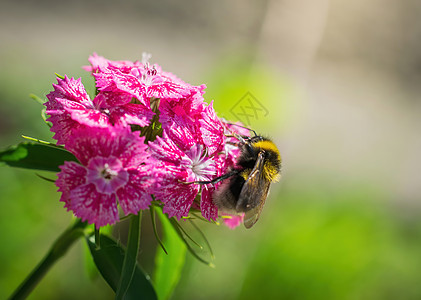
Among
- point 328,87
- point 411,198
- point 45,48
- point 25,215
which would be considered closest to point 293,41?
point 328,87

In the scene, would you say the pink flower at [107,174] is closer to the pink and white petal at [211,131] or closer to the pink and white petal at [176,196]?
the pink and white petal at [176,196]

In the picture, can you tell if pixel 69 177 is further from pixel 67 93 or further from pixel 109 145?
pixel 67 93

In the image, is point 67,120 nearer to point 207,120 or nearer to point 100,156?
point 100,156

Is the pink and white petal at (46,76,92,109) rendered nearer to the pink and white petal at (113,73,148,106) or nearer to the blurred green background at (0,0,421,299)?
the pink and white petal at (113,73,148,106)

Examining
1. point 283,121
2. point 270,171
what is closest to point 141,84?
point 270,171

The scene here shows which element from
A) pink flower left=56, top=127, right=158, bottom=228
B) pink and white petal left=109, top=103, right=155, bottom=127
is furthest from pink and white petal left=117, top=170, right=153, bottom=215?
pink and white petal left=109, top=103, right=155, bottom=127

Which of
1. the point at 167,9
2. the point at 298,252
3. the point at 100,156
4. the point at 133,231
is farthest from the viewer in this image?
the point at 167,9
